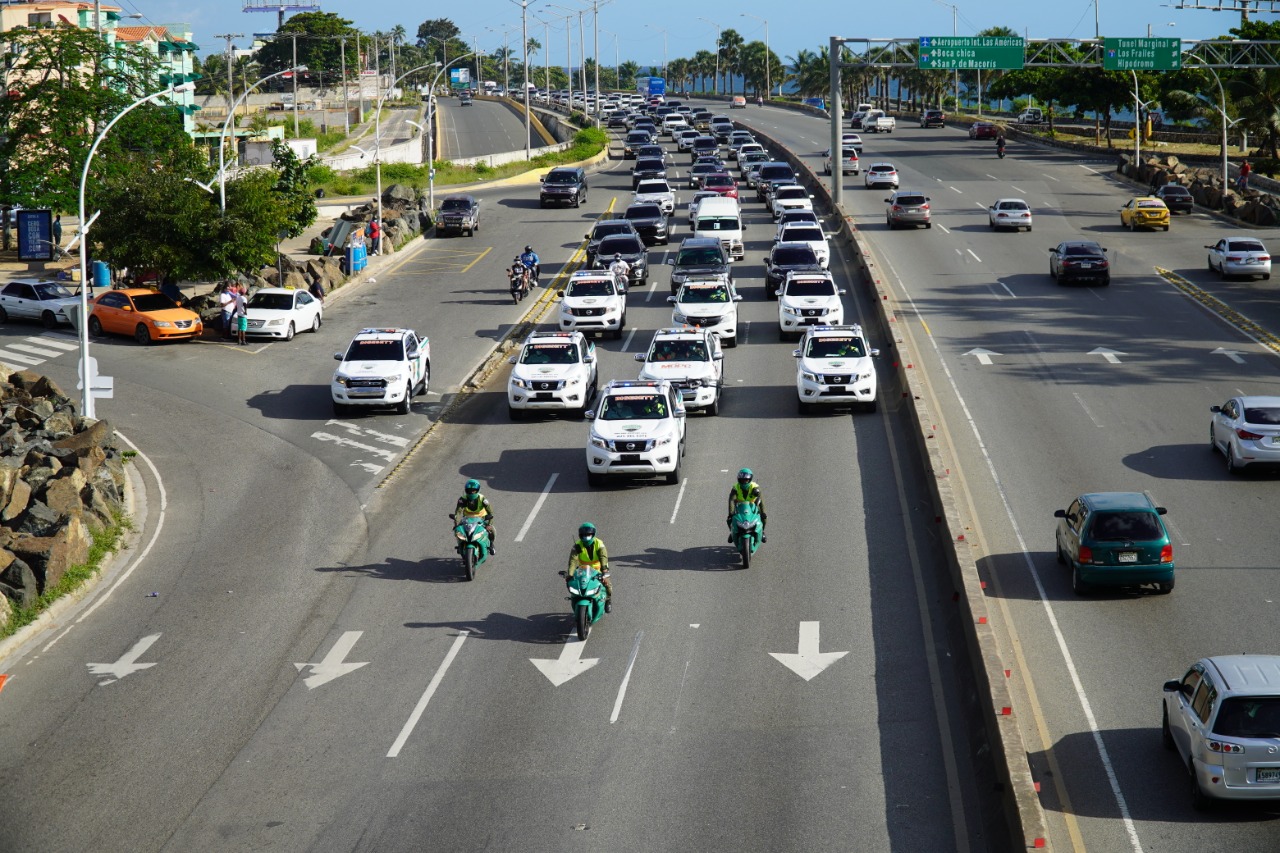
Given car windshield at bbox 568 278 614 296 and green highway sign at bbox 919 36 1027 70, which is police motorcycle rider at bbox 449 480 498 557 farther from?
green highway sign at bbox 919 36 1027 70

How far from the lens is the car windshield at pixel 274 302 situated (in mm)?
43328

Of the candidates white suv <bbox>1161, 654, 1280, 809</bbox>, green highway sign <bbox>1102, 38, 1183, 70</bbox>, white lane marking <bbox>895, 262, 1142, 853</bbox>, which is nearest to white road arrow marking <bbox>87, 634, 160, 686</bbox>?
white lane marking <bbox>895, 262, 1142, 853</bbox>

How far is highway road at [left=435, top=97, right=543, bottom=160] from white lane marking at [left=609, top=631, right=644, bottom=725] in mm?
93414

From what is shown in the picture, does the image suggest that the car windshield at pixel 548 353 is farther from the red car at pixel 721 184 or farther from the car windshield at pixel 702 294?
the red car at pixel 721 184

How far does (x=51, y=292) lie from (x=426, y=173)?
42.0 m

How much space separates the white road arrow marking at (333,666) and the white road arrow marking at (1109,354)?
2400 centimetres

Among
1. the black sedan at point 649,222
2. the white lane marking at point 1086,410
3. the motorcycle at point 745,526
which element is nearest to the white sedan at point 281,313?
the black sedan at point 649,222

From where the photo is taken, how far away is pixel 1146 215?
6031 centimetres

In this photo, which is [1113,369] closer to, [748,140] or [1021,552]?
[1021,552]

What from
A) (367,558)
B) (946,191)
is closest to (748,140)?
(946,191)

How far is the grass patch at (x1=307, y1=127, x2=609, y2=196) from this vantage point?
271 ft

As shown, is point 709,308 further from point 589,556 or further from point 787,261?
point 589,556

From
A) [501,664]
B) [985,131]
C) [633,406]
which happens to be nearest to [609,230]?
[633,406]

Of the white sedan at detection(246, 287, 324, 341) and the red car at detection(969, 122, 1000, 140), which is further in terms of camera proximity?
the red car at detection(969, 122, 1000, 140)
